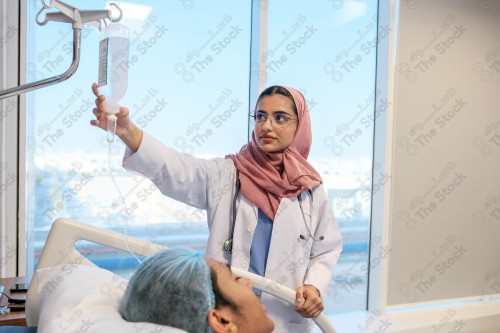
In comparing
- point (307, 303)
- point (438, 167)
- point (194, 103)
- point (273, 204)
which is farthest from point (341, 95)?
point (307, 303)

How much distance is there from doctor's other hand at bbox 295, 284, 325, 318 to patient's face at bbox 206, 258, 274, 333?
409mm

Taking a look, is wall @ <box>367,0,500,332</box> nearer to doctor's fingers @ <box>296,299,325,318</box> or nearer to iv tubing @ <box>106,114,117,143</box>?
doctor's fingers @ <box>296,299,325,318</box>

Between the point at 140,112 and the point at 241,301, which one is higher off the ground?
the point at 140,112

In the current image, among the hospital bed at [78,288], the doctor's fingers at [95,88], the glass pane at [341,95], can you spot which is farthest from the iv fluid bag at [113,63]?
the glass pane at [341,95]

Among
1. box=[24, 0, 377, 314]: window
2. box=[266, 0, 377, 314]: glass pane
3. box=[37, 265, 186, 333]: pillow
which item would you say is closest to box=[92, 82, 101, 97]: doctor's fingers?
box=[37, 265, 186, 333]: pillow

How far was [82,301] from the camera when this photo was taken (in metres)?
0.91

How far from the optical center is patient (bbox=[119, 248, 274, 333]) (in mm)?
794

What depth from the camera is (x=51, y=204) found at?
2.11m

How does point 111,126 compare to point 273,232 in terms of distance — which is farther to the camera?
point 273,232

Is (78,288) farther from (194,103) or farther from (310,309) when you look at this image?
(194,103)

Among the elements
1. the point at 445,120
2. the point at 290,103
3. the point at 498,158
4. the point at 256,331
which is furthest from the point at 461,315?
the point at 256,331

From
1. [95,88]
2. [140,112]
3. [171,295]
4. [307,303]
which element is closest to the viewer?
[171,295]

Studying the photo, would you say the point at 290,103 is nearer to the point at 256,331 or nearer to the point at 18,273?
the point at 256,331

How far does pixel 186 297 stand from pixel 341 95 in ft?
7.06
